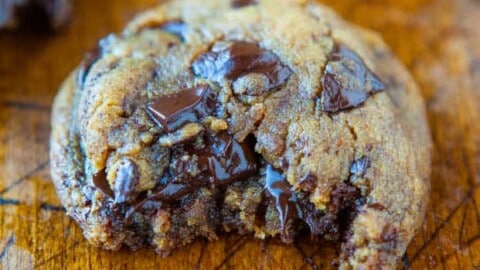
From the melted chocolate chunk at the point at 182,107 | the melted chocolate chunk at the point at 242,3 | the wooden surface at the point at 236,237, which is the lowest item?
the wooden surface at the point at 236,237

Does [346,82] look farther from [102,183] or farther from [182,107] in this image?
[102,183]

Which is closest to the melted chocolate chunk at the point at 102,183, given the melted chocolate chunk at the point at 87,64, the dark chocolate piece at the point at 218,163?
the dark chocolate piece at the point at 218,163

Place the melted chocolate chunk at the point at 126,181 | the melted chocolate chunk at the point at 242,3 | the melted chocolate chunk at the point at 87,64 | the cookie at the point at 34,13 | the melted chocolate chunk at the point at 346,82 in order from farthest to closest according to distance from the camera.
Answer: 1. the cookie at the point at 34,13
2. the melted chocolate chunk at the point at 242,3
3. the melted chocolate chunk at the point at 87,64
4. the melted chocolate chunk at the point at 346,82
5. the melted chocolate chunk at the point at 126,181

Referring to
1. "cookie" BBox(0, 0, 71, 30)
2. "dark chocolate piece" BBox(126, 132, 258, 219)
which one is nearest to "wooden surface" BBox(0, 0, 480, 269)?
"cookie" BBox(0, 0, 71, 30)

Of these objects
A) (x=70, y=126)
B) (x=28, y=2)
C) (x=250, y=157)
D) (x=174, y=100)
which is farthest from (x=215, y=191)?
(x=28, y=2)

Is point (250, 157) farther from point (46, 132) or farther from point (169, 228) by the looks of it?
point (46, 132)

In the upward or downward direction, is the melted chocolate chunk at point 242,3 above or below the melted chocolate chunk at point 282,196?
above

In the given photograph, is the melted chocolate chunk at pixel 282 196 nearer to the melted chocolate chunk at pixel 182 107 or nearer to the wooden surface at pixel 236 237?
the wooden surface at pixel 236 237

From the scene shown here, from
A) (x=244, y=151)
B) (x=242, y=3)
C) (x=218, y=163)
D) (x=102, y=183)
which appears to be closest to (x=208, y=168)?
(x=218, y=163)
